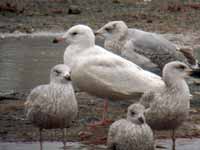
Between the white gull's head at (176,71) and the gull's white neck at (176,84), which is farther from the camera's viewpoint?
the white gull's head at (176,71)

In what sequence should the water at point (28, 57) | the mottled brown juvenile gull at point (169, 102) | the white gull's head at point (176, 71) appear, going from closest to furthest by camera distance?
the mottled brown juvenile gull at point (169, 102) → the white gull's head at point (176, 71) → the water at point (28, 57)

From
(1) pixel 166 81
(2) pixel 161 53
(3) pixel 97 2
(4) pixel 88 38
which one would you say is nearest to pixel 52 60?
(2) pixel 161 53

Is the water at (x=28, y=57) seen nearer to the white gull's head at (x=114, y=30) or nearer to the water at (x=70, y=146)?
the white gull's head at (x=114, y=30)

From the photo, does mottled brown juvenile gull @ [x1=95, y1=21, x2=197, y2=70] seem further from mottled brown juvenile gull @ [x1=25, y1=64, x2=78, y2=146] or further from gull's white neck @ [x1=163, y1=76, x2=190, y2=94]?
mottled brown juvenile gull @ [x1=25, y1=64, x2=78, y2=146]

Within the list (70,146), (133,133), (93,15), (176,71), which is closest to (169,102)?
(176,71)

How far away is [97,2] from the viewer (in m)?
24.5

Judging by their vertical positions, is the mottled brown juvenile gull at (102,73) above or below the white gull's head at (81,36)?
below

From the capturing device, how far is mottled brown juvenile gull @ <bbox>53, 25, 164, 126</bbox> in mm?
10594

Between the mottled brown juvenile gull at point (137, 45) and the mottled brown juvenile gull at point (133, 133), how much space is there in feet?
11.0

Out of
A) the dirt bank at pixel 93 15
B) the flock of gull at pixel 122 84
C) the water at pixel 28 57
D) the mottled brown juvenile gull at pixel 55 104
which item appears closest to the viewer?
the flock of gull at pixel 122 84

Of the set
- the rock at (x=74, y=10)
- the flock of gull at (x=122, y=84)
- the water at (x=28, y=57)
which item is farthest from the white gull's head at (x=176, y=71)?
the rock at (x=74, y=10)

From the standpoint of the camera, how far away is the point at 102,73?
35.0 feet

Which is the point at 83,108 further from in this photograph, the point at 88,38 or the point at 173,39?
the point at 173,39

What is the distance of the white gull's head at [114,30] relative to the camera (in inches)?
480
